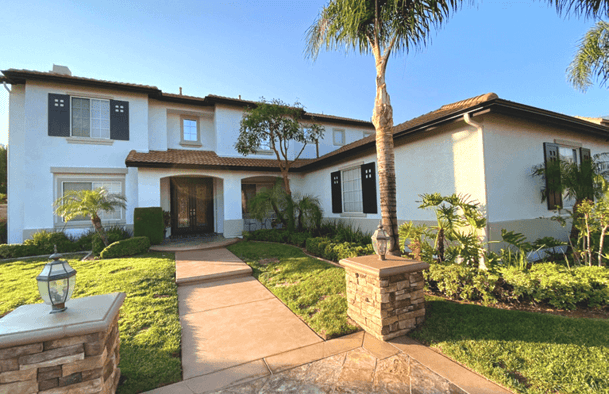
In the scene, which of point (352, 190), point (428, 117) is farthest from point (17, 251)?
point (428, 117)

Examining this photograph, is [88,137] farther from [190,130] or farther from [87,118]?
[190,130]

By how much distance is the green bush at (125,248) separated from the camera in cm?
800

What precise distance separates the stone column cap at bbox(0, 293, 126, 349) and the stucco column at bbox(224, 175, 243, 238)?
9.33 meters

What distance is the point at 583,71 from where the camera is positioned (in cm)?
819

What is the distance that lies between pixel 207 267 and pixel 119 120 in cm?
893

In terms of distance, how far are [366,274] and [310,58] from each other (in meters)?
5.68

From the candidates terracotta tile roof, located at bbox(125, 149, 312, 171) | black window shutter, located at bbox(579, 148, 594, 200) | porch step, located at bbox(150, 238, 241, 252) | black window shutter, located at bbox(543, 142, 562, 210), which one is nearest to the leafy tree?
terracotta tile roof, located at bbox(125, 149, 312, 171)

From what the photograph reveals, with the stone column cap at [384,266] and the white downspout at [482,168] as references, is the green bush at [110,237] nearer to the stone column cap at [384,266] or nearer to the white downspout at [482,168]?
the stone column cap at [384,266]

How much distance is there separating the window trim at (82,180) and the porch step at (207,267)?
4.60 meters

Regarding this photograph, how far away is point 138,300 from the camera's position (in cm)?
459

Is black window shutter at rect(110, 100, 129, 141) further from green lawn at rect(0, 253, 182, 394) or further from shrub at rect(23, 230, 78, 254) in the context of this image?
green lawn at rect(0, 253, 182, 394)

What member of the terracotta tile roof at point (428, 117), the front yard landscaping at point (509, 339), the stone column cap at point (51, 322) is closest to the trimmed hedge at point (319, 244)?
the front yard landscaping at point (509, 339)

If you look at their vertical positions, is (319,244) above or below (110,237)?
below

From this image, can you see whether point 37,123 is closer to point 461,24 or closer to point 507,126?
point 461,24
